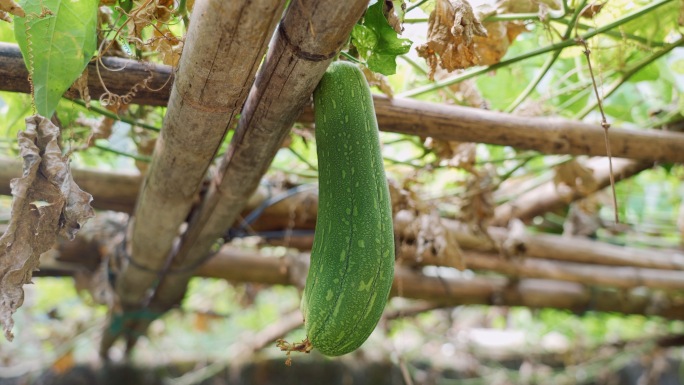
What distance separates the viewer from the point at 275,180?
191 centimetres

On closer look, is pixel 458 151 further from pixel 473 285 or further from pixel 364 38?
pixel 473 285

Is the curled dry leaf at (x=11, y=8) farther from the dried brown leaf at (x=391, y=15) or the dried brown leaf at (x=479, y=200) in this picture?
the dried brown leaf at (x=479, y=200)

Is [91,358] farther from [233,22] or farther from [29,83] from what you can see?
[233,22]

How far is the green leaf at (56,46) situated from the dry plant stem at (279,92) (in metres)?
0.27

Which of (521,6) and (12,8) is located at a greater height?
(521,6)

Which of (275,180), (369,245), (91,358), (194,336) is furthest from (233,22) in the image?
(194,336)

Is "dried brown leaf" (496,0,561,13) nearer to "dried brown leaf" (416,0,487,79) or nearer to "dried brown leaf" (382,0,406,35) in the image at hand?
"dried brown leaf" (416,0,487,79)

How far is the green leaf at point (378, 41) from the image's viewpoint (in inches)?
37.4

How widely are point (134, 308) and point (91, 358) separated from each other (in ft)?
3.33

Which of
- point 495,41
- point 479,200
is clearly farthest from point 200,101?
point 479,200

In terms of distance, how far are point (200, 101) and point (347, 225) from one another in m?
0.28

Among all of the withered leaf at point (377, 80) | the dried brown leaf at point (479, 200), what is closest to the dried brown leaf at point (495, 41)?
the withered leaf at point (377, 80)

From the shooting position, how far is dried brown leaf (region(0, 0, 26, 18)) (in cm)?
84

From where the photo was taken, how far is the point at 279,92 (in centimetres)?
88
